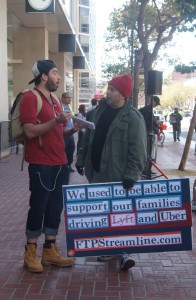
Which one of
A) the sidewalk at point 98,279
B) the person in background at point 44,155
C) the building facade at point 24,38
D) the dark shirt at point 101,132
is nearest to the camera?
the sidewalk at point 98,279

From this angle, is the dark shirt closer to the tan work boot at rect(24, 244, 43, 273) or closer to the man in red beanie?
the man in red beanie

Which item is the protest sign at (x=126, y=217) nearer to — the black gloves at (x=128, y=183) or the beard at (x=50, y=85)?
the black gloves at (x=128, y=183)

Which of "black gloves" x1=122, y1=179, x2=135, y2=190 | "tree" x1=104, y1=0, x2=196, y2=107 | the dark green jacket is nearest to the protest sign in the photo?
"black gloves" x1=122, y1=179, x2=135, y2=190

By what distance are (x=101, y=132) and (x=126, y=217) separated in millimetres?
859

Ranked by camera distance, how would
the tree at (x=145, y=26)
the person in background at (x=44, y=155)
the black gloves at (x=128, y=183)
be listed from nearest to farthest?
the person in background at (x=44, y=155), the black gloves at (x=128, y=183), the tree at (x=145, y=26)

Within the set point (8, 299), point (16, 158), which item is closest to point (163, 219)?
point (8, 299)

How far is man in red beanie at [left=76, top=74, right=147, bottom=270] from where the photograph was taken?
4.17m

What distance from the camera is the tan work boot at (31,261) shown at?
13.8 feet

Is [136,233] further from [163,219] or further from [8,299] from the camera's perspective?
[8,299]

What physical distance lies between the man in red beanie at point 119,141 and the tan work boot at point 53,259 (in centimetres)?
54

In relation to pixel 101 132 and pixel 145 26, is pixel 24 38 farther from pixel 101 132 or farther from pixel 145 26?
pixel 101 132

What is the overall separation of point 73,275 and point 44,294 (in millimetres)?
477

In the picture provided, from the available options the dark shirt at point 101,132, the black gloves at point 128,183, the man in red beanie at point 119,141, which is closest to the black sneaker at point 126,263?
the man in red beanie at point 119,141

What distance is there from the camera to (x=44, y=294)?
3.76 meters
